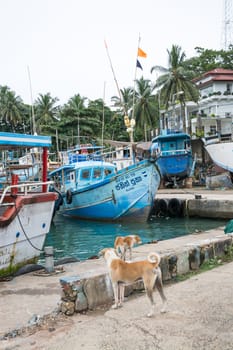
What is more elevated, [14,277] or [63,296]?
[63,296]

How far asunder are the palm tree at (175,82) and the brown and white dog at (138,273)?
39.3 m

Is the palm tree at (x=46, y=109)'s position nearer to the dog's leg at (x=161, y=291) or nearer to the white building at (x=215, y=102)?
the white building at (x=215, y=102)

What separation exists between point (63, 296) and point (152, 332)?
4.50ft

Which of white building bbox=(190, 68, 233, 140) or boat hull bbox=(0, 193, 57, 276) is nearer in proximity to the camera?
boat hull bbox=(0, 193, 57, 276)

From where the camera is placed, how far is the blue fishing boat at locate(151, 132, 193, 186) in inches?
1282

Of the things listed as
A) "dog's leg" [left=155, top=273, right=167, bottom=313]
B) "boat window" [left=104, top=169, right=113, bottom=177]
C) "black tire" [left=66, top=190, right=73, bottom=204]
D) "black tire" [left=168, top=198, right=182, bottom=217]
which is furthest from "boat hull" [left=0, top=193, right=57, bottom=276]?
"black tire" [left=168, top=198, right=182, bottom=217]

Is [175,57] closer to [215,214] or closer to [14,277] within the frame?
[215,214]

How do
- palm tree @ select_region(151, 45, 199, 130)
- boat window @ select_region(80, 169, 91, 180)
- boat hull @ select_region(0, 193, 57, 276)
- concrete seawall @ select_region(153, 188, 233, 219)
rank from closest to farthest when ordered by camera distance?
boat hull @ select_region(0, 193, 57, 276)
concrete seawall @ select_region(153, 188, 233, 219)
boat window @ select_region(80, 169, 91, 180)
palm tree @ select_region(151, 45, 199, 130)

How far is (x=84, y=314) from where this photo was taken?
203 inches

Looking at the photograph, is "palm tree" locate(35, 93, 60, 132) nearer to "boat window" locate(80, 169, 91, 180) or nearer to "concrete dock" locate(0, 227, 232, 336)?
"boat window" locate(80, 169, 91, 180)

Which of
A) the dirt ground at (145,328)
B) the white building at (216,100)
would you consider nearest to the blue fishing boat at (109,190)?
the dirt ground at (145,328)

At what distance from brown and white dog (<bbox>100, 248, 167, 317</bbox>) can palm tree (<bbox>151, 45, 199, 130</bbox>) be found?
39309mm

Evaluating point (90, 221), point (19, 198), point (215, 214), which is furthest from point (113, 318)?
point (90, 221)

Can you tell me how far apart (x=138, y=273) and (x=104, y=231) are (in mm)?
13650
